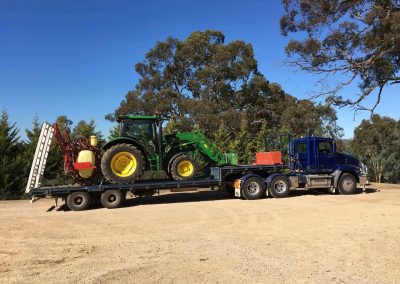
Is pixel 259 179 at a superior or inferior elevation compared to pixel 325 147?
inferior

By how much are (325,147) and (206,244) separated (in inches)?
435

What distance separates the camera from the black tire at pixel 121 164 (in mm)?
14242

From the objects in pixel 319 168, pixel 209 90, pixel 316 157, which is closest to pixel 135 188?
pixel 316 157

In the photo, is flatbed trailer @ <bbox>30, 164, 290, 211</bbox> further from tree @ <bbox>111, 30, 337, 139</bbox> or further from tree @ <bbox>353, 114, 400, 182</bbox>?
tree @ <bbox>353, 114, 400, 182</bbox>

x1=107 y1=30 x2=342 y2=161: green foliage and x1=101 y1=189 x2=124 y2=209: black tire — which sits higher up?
x1=107 y1=30 x2=342 y2=161: green foliage

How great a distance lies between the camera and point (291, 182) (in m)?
17.0

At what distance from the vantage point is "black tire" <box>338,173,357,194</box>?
17.8 metres

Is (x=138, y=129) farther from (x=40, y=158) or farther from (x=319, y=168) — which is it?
(x=319, y=168)

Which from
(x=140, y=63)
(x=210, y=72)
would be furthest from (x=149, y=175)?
(x=140, y=63)

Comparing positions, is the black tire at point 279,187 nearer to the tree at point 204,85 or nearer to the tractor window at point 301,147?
the tractor window at point 301,147

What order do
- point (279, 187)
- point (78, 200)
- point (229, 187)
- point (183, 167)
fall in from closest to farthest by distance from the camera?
point (78, 200) → point (183, 167) → point (279, 187) → point (229, 187)

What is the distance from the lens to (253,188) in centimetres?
1641

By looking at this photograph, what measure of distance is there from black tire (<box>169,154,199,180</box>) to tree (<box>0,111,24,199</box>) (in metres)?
7.90

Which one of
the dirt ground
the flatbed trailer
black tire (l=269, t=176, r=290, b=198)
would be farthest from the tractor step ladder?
black tire (l=269, t=176, r=290, b=198)
